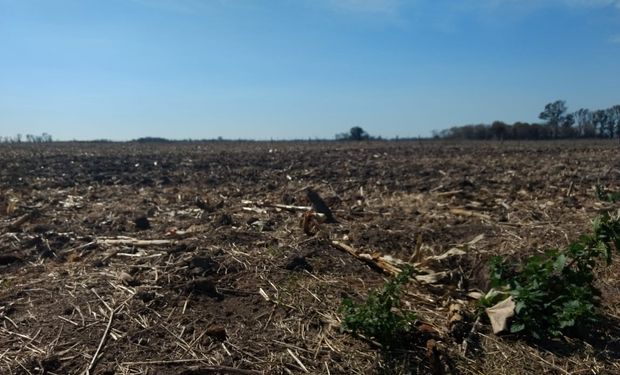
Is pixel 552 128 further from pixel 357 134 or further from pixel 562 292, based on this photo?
pixel 562 292

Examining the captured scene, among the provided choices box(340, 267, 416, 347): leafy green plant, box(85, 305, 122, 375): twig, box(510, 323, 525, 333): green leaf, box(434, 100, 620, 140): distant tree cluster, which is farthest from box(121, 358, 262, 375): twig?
box(434, 100, 620, 140): distant tree cluster

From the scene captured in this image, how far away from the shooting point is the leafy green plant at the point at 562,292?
388cm

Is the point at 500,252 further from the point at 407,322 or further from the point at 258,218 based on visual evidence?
the point at 258,218

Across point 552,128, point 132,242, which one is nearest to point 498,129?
point 552,128

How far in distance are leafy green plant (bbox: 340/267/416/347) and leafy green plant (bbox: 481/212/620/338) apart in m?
0.75

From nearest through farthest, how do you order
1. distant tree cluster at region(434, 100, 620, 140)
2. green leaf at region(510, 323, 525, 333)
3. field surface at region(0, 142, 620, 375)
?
field surface at region(0, 142, 620, 375) → green leaf at region(510, 323, 525, 333) → distant tree cluster at region(434, 100, 620, 140)

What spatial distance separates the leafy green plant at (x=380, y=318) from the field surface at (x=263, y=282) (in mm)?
110

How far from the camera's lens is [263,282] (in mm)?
Result: 4703

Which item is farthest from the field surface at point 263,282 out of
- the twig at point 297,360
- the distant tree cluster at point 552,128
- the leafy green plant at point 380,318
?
the distant tree cluster at point 552,128

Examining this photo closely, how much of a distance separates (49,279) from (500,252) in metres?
3.97

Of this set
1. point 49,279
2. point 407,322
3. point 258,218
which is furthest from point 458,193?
point 49,279

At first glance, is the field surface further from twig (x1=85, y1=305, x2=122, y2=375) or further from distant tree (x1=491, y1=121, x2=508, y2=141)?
distant tree (x1=491, y1=121, x2=508, y2=141)

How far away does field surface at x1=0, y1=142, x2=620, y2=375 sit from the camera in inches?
146

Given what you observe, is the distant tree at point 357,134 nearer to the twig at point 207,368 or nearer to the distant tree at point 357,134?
the distant tree at point 357,134
